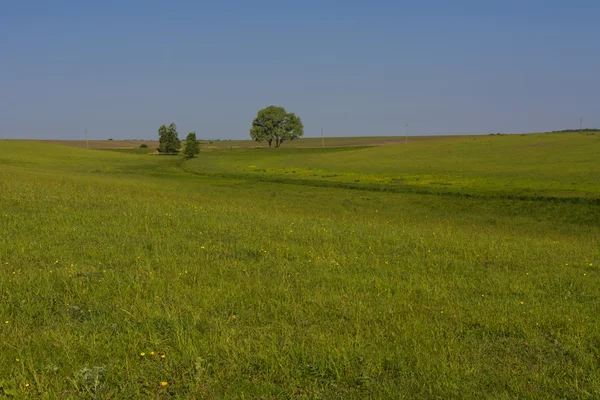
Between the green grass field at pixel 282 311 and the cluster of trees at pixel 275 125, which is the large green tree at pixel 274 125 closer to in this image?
the cluster of trees at pixel 275 125

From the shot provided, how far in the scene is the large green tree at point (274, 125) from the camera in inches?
6486

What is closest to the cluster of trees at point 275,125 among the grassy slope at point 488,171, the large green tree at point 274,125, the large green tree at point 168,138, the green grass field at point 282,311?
the large green tree at point 274,125

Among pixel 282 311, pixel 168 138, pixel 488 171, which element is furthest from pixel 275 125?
pixel 282 311

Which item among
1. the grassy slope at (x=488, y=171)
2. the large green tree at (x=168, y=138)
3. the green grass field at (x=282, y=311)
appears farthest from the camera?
Answer: the large green tree at (x=168, y=138)

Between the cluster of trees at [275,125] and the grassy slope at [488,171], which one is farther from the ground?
the cluster of trees at [275,125]

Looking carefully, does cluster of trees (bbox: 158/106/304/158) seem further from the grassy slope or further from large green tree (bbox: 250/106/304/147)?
the grassy slope

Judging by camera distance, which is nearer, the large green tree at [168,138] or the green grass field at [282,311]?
the green grass field at [282,311]

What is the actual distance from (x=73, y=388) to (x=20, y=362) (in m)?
0.89

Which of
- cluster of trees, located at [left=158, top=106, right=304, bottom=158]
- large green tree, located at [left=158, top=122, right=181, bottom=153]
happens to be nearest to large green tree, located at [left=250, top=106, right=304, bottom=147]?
cluster of trees, located at [left=158, top=106, right=304, bottom=158]

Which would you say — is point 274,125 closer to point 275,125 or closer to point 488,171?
point 275,125

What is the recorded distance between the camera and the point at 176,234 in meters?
Result: 13.2

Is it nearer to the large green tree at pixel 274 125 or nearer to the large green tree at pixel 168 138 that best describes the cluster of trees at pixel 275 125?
the large green tree at pixel 274 125

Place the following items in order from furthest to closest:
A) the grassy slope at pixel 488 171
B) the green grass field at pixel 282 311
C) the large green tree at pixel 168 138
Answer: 1. the large green tree at pixel 168 138
2. the grassy slope at pixel 488 171
3. the green grass field at pixel 282 311

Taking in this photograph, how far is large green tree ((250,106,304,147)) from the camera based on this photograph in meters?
165
